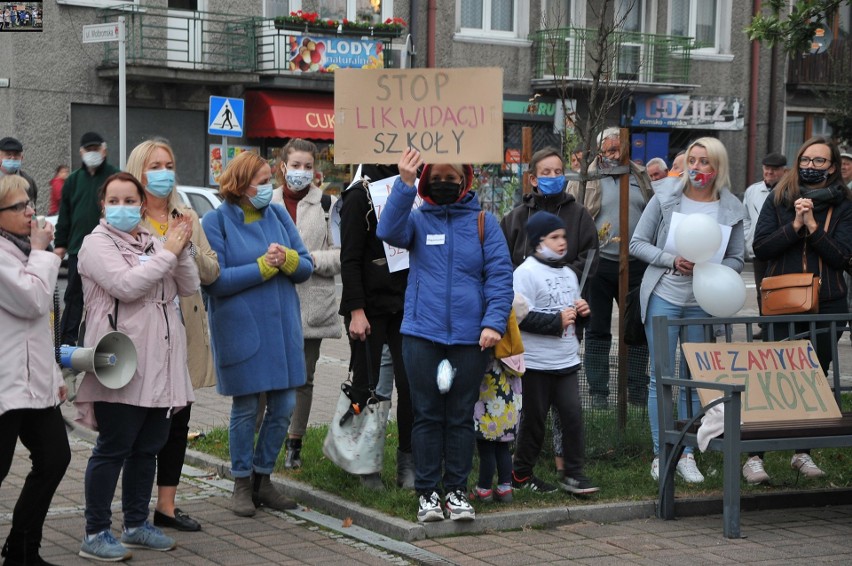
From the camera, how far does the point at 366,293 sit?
705cm

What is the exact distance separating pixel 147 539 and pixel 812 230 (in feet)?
13.6

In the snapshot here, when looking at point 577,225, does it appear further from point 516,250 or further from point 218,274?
point 218,274

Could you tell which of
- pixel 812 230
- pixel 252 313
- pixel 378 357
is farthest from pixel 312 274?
pixel 812 230

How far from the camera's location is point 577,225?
299 inches

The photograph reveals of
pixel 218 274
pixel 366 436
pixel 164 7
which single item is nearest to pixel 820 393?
pixel 366 436

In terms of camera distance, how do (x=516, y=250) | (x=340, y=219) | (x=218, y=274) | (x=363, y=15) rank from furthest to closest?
(x=363, y=15)
(x=516, y=250)
(x=340, y=219)
(x=218, y=274)

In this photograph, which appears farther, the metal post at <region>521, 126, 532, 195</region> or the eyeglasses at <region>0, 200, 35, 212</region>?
the metal post at <region>521, 126, 532, 195</region>

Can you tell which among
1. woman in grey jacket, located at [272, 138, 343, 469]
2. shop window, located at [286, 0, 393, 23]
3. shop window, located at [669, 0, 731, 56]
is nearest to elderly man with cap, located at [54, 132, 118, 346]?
woman in grey jacket, located at [272, 138, 343, 469]

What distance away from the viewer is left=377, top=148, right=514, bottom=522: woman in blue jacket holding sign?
636cm

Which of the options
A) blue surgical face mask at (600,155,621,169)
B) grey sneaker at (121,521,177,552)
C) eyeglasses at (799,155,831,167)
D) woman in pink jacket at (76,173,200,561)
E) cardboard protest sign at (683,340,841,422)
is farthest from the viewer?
blue surgical face mask at (600,155,621,169)

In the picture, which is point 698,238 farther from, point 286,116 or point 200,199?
point 286,116

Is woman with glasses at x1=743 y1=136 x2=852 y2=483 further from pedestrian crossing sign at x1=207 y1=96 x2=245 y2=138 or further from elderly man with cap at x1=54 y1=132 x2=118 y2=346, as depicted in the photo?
pedestrian crossing sign at x1=207 y1=96 x2=245 y2=138

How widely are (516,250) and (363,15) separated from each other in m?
22.2

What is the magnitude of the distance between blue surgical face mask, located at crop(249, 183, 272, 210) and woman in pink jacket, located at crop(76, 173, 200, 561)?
72 cm
